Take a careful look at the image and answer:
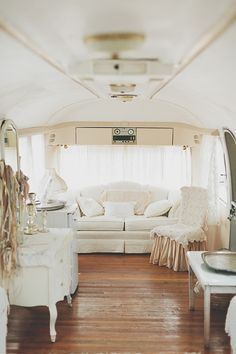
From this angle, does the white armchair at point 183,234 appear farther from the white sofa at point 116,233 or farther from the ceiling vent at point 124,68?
the ceiling vent at point 124,68

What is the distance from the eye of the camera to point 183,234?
580 cm

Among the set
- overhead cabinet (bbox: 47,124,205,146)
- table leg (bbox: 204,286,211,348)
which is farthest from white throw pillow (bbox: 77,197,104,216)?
table leg (bbox: 204,286,211,348)

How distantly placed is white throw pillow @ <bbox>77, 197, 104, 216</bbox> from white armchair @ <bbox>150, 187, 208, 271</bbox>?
44.9 inches

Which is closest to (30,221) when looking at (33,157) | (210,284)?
(210,284)

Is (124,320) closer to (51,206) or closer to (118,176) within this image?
(51,206)

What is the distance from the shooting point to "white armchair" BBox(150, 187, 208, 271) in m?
5.84

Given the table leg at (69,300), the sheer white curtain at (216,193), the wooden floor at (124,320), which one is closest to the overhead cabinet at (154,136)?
the sheer white curtain at (216,193)

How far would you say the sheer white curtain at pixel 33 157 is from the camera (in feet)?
19.2

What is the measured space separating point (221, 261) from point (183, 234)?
1.68 metres

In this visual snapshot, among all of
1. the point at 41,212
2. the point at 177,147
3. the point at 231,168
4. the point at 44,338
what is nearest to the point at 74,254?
the point at 41,212

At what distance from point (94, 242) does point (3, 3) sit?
5.37 meters

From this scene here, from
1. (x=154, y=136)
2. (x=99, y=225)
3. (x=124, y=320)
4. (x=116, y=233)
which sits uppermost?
(x=154, y=136)

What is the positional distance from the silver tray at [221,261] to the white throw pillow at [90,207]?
2.85 metres

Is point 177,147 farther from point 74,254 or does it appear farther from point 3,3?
point 3,3
